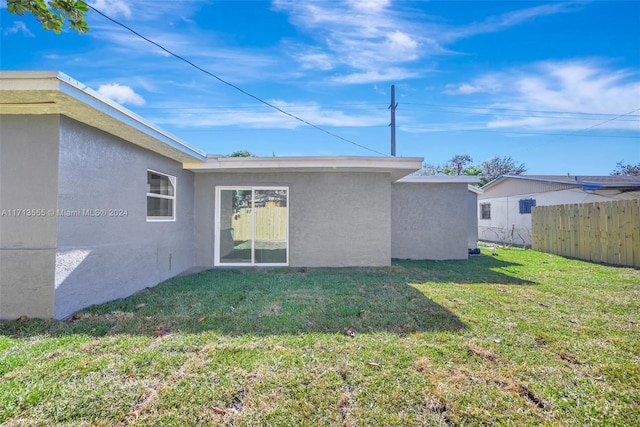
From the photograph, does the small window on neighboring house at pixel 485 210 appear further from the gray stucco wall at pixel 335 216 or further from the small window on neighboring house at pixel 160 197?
the small window on neighboring house at pixel 160 197

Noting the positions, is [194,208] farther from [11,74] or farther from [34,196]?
[11,74]

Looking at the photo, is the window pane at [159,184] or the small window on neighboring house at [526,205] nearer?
the window pane at [159,184]

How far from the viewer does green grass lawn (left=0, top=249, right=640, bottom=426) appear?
2.20 m

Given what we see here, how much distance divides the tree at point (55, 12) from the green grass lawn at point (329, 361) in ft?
10.5

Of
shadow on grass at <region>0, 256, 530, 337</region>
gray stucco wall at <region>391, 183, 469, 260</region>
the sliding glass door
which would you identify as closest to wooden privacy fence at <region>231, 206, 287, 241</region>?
the sliding glass door

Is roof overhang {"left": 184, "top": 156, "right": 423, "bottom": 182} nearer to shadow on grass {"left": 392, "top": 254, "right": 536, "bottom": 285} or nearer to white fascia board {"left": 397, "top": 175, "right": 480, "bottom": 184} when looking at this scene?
white fascia board {"left": 397, "top": 175, "right": 480, "bottom": 184}

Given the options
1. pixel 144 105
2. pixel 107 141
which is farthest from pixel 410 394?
pixel 144 105

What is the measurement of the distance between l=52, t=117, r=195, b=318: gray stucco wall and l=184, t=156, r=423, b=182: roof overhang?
1211 mm

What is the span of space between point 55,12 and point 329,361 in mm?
4378

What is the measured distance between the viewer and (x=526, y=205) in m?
15.7

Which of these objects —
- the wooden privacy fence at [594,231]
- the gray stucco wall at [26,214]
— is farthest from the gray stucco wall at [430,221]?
the gray stucco wall at [26,214]

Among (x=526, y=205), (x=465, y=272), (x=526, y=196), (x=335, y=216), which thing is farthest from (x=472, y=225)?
(x=335, y=216)

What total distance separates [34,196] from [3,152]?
0.78 metres

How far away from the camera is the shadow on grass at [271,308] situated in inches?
148
